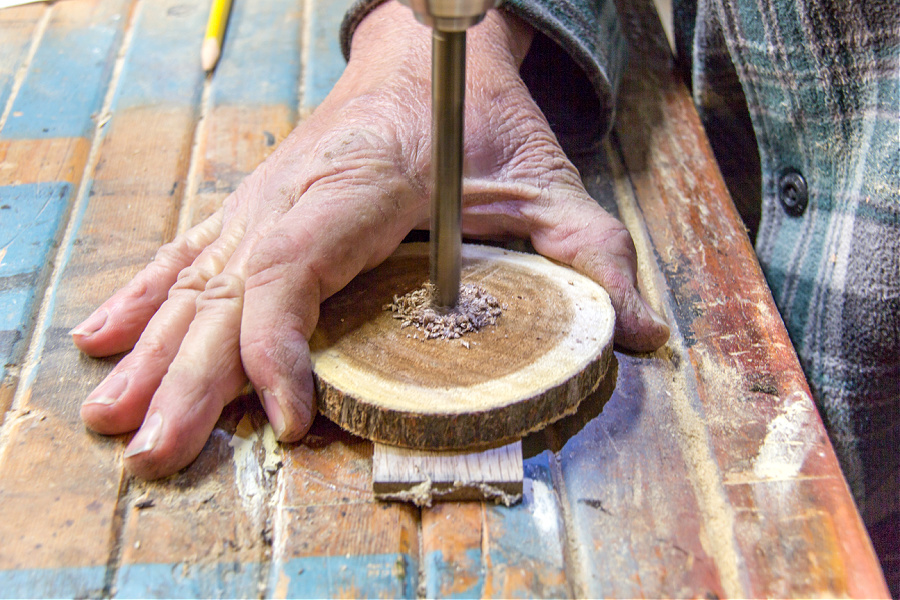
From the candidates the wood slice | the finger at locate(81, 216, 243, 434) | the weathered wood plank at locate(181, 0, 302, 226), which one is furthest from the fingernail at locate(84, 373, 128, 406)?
the weathered wood plank at locate(181, 0, 302, 226)

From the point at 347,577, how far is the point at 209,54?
1.13 meters

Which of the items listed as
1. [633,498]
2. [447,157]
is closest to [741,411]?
[633,498]

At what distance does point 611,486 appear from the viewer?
0.71m

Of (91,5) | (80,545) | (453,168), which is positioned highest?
(453,168)

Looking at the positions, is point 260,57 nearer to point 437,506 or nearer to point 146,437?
point 146,437

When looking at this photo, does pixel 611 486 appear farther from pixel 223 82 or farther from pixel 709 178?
pixel 223 82

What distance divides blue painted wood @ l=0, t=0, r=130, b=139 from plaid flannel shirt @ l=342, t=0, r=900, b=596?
1.67ft

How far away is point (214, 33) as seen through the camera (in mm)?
1451

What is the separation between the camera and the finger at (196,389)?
694 millimetres

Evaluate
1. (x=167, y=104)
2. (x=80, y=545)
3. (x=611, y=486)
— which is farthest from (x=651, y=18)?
(x=80, y=545)

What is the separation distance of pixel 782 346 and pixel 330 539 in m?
0.59

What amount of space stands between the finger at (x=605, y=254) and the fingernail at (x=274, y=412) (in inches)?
16.0

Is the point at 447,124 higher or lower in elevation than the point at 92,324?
higher

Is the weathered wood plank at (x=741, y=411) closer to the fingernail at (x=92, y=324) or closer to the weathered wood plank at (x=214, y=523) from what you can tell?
the weathered wood plank at (x=214, y=523)
